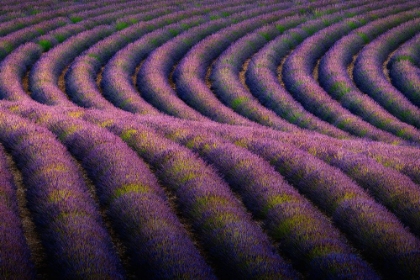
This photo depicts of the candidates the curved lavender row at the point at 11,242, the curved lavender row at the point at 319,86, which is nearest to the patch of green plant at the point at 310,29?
the curved lavender row at the point at 319,86

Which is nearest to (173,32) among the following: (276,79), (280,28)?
(280,28)

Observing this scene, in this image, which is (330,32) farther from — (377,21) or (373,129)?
(373,129)

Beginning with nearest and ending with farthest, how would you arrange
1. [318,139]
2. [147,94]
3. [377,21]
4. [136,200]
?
[136,200], [318,139], [147,94], [377,21]

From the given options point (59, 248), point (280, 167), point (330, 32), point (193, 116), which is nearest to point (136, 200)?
point (59, 248)

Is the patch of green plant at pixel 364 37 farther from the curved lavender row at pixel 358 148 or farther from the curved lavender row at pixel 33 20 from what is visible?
the curved lavender row at pixel 33 20

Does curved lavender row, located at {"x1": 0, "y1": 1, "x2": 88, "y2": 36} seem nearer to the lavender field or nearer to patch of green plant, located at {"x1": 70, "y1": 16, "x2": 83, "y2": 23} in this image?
patch of green plant, located at {"x1": 70, "y1": 16, "x2": 83, "y2": 23}

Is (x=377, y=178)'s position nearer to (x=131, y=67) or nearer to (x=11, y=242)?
(x=11, y=242)

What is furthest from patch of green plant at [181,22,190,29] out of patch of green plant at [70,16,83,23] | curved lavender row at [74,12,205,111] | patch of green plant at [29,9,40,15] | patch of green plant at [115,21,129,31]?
patch of green plant at [29,9,40,15]
